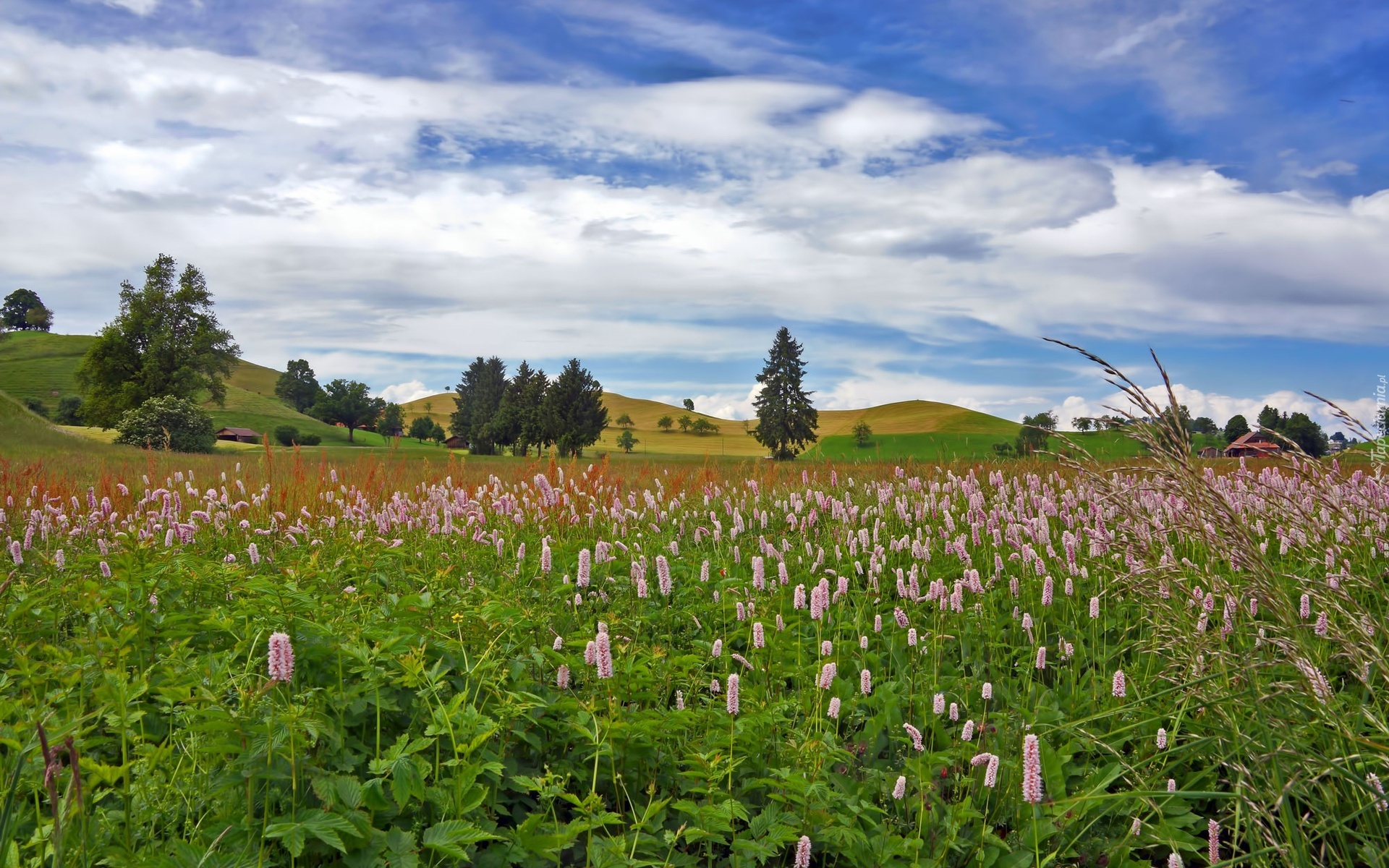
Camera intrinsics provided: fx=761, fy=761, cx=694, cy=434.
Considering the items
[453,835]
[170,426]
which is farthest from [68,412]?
[453,835]

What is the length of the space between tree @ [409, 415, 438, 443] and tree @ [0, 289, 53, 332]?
61.7 m

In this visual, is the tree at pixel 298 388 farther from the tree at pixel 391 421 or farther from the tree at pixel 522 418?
the tree at pixel 522 418

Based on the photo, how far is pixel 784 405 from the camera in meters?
69.2

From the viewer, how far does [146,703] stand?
320cm

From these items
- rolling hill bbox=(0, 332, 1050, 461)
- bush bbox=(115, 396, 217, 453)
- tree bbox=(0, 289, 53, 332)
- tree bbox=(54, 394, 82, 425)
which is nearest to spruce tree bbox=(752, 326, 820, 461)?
rolling hill bbox=(0, 332, 1050, 461)

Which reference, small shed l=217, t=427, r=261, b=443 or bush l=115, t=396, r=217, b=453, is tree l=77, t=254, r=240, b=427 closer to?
bush l=115, t=396, r=217, b=453

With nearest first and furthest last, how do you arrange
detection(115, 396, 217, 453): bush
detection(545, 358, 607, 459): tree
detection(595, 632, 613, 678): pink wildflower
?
detection(595, 632, 613, 678): pink wildflower → detection(115, 396, 217, 453): bush → detection(545, 358, 607, 459): tree

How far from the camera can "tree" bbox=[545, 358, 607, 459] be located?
63.8 metres

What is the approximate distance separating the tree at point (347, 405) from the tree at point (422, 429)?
670cm

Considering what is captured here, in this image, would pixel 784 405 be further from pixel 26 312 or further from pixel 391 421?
pixel 26 312

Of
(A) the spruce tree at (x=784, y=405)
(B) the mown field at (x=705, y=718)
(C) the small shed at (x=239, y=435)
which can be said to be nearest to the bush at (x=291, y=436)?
(C) the small shed at (x=239, y=435)

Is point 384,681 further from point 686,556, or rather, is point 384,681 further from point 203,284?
point 203,284

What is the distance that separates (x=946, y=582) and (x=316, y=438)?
85.3m

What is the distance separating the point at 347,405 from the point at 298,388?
14.4 m
